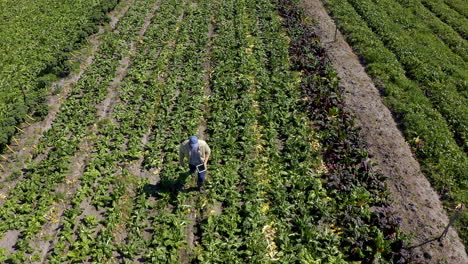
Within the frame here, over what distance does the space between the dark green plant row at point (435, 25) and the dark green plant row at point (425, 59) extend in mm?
296

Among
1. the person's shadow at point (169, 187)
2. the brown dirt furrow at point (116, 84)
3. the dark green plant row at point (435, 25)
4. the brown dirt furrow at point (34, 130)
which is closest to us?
the person's shadow at point (169, 187)

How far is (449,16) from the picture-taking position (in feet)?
76.5

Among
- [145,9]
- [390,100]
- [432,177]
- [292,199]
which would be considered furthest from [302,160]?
[145,9]

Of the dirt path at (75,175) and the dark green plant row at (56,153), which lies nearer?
the dirt path at (75,175)

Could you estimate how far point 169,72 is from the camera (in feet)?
57.2

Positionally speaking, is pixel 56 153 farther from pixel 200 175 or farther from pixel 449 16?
pixel 449 16

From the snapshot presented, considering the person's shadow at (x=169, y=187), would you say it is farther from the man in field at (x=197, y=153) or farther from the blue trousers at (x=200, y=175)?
the man in field at (x=197, y=153)

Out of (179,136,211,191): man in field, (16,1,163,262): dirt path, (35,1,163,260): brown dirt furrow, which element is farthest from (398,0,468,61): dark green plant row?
(16,1,163,262): dirt path

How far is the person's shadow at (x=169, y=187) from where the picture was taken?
11.5 m

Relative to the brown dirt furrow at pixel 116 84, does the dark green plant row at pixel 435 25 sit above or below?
below

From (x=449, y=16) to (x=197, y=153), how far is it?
2075 centimetres

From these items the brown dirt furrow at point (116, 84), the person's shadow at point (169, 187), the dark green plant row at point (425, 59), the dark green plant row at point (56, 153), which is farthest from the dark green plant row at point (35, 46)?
the dark green plant row at point (425, 59)

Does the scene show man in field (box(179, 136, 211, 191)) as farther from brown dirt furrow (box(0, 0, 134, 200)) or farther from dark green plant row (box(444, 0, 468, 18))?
dark green plant row (box(444, 0, 468, 18))

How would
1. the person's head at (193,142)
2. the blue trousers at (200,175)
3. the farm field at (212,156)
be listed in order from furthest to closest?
the blue trousers at (200,175), the person's head at (193,142), the farm field at (212,156)
